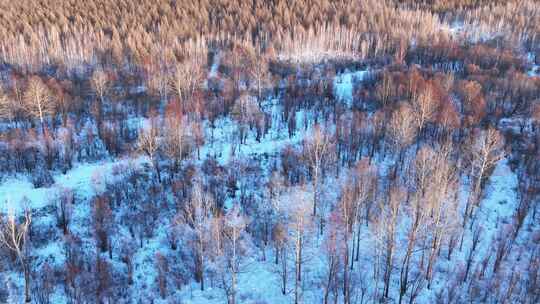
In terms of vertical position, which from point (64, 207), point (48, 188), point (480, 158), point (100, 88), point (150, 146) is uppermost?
point (100, 88)

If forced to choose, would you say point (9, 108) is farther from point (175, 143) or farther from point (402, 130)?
point (402, 130)

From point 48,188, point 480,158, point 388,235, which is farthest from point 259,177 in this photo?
point 480,158

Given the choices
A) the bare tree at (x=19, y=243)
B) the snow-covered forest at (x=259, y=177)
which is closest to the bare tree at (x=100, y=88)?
the snow-covered forest at (x=259, y=177)

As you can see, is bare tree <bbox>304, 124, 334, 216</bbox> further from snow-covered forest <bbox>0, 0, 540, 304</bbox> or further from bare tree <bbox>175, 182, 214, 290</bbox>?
bare tree <bbox>175, 182, 214, 290</bbox>

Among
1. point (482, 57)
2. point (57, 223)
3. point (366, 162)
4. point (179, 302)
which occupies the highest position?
point (482, 57)

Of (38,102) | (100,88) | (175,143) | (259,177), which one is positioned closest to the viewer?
(175,143)

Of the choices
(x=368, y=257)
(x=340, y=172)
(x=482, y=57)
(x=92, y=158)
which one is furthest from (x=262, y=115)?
(x=482, y=57)

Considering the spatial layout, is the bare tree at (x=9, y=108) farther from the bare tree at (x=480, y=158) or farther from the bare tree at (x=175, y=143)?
the bare tree at (x=480, y=158)

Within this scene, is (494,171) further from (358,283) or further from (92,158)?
(92,158)
